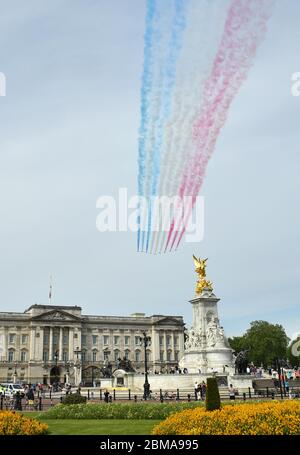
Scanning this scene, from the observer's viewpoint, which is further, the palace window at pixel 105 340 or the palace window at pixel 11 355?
the palace window at pixel 105 340

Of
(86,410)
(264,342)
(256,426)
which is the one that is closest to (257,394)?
(86,410)

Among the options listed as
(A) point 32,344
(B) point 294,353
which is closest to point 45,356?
(A) point 32,344

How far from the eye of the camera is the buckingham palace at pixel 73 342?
107875 millimetres

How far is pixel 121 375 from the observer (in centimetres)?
5844

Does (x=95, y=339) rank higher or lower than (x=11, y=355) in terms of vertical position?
higher

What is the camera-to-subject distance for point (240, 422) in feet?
45.1

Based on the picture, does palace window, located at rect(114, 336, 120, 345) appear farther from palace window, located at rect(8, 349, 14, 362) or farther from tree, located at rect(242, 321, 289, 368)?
tree, located at rect(242, 321, 289, 368)

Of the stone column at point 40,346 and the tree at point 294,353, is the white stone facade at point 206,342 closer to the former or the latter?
the stone column at point 40,346

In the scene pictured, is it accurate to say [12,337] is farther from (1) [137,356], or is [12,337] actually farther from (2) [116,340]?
(1) [137,356]

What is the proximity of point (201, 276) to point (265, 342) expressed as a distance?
50923mm

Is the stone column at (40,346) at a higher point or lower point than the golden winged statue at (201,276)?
lower

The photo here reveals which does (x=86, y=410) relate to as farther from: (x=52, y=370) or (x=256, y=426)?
(x=52, y=370)

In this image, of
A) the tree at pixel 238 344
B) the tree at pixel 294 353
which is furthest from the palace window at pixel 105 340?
the tree at pixel 294 353

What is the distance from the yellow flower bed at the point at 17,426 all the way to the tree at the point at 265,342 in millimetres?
96907
